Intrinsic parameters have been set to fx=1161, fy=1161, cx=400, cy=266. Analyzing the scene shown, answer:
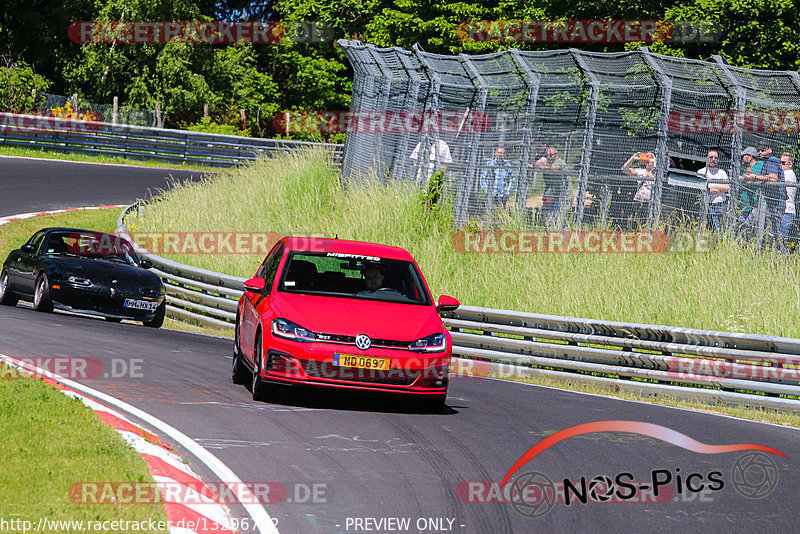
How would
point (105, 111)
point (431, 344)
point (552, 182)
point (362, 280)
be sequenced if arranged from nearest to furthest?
point (431, 344) → point (362, 280) → point (552, 182) → point (105, 111)

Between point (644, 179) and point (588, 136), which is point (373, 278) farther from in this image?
point (588, 136)

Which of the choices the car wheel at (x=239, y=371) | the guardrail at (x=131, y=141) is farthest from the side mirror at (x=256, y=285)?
the guardrail at (x=131, y=141)

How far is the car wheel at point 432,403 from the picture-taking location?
1050 centimetres

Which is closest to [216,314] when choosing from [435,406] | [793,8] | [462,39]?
[435,406]

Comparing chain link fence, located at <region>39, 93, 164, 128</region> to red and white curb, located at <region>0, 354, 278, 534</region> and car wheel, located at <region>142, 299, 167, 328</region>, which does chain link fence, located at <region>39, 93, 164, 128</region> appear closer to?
car wheel, located at <region>142, 299, 167, 328</region>

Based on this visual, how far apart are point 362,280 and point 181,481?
14.9ft

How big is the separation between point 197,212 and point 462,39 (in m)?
23.5

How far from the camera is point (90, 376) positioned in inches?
450

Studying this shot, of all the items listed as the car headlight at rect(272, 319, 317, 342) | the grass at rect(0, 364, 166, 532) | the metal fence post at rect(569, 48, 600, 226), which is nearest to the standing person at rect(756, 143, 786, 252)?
the metal fence post at rect(569, 48, 600, 226)

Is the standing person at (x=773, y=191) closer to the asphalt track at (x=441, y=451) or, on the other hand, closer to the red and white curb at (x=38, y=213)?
the asphalt track at (x=441, y=451)

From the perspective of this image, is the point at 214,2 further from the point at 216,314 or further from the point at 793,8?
the point at 216,314

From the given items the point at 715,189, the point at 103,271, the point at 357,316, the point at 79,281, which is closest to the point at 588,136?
the point at 715,189

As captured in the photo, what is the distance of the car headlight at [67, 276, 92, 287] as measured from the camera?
16781 mm

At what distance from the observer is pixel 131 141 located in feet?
133
